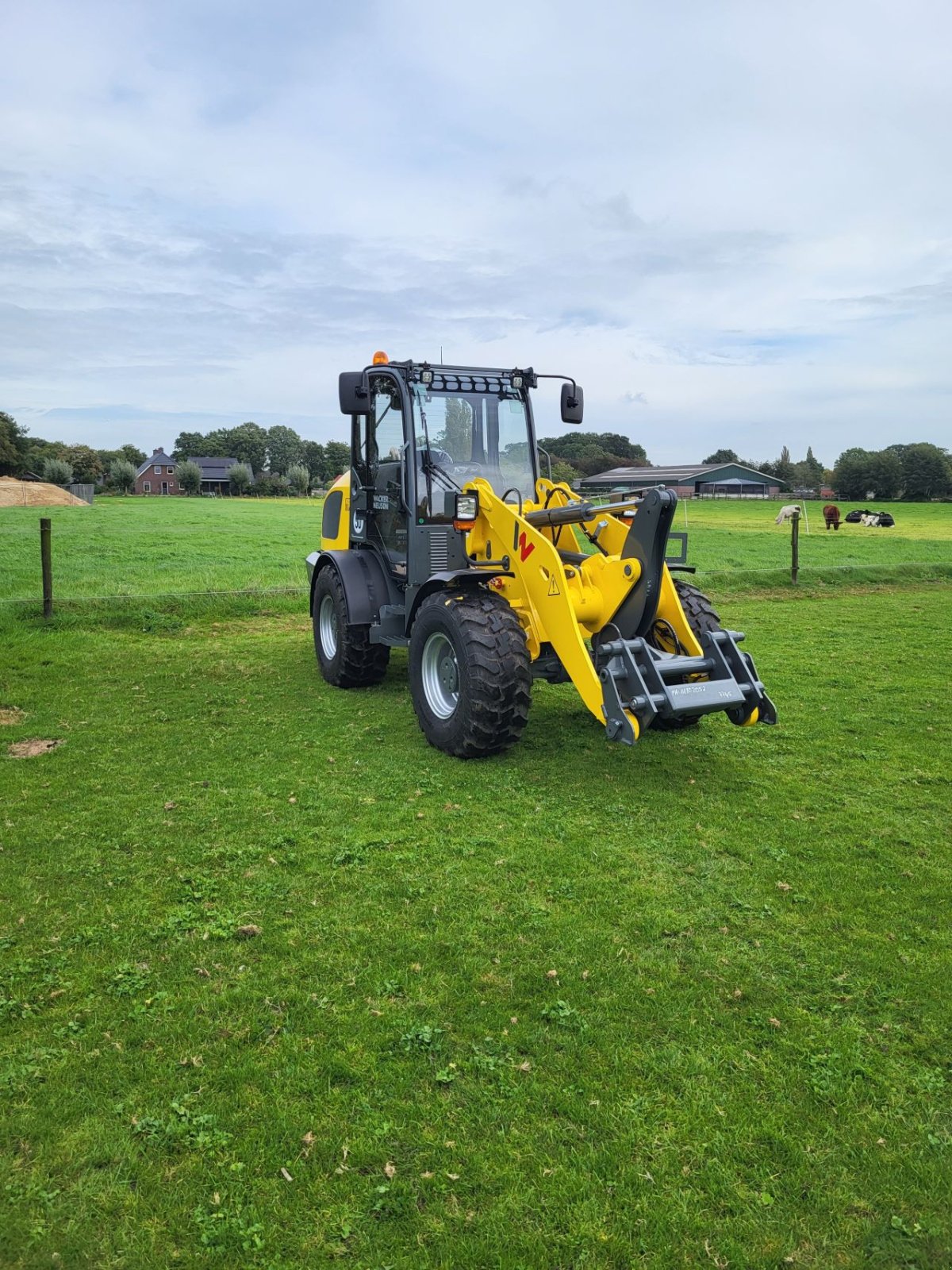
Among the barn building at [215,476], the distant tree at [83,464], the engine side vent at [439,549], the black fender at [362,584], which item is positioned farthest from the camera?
the barn building at [215,476]

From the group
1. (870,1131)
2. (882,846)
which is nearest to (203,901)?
(870,1131)

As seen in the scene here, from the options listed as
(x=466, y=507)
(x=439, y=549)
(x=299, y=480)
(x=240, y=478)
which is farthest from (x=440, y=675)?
(x=299, y=480)

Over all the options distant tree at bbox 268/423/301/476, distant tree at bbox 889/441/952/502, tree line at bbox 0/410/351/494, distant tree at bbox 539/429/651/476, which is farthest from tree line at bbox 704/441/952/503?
distant tree at bbox 268/423/301/476

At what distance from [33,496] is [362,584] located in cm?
4348

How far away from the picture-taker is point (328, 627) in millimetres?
9734

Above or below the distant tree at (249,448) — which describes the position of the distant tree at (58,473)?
below

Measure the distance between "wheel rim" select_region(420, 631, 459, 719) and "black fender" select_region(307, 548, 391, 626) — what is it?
1.56 meters

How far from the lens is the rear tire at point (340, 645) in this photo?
8.95 meters

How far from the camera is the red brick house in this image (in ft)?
316

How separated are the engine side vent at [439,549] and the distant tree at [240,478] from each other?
79571 mm

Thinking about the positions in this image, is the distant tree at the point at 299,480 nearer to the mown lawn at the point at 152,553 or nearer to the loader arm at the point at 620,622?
the mown lawn at the point at 152,553

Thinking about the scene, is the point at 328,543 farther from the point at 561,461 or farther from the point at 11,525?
the point at 11,525

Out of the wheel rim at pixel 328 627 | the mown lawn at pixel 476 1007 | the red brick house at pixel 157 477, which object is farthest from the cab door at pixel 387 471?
the red brick house at pixel 157 477

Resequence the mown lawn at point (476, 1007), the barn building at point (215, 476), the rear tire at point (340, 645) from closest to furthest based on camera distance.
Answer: the mown lawn at point (476, 1007)
the rear tire at point (340, 645)
the barn building at point (215, 476)
